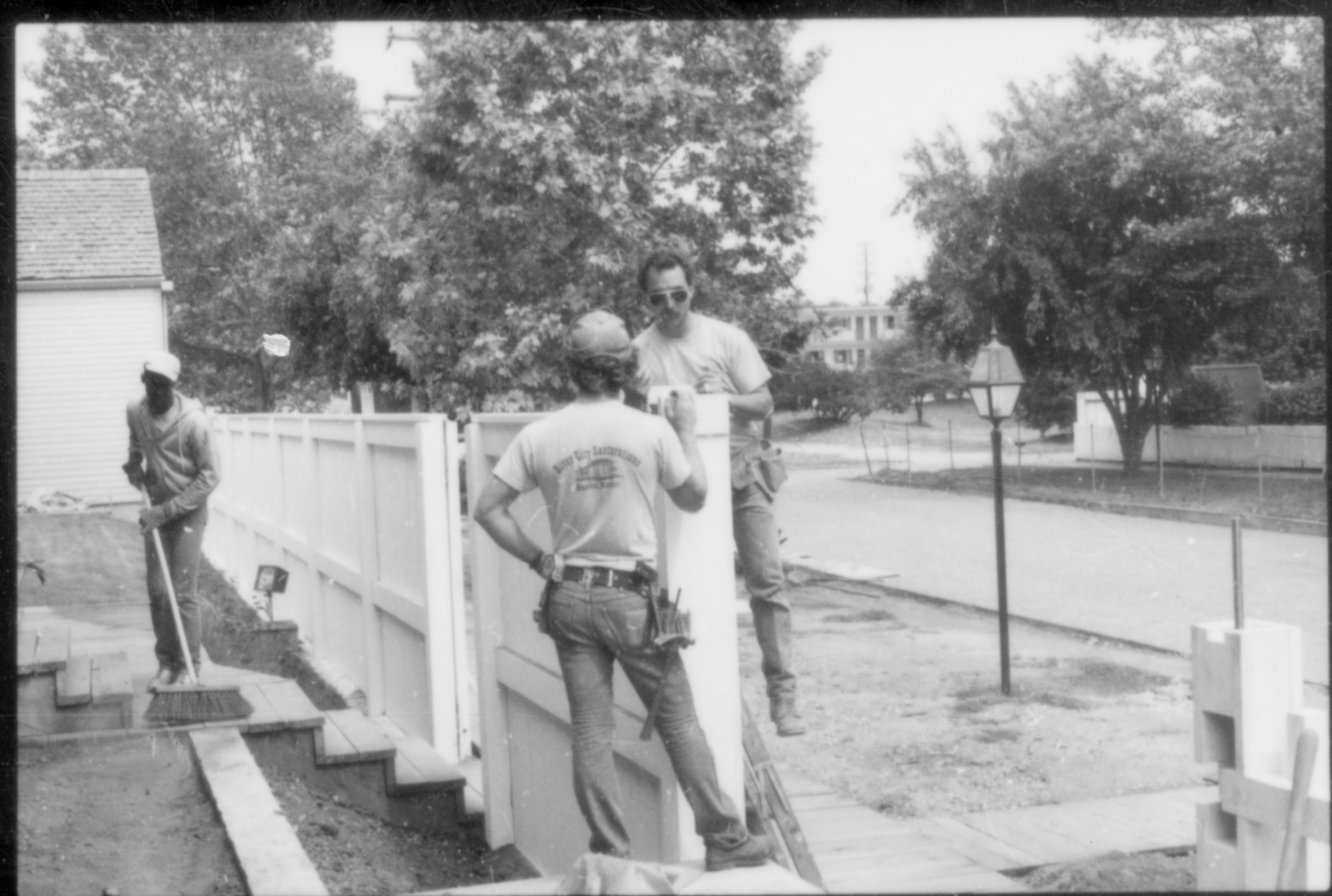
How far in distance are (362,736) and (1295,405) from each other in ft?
14.6

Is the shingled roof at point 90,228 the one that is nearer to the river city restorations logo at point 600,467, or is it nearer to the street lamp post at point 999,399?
the river city restorations logo at point 600,467

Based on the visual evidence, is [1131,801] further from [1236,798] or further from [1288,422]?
[1236,798]

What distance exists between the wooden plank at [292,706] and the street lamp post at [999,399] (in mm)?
4425

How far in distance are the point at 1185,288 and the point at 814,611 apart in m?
5.32

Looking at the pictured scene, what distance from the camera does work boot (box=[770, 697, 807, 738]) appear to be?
3.99 m

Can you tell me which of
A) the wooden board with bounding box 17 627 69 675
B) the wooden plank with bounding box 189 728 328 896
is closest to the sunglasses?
the wooden plank with bounding box 189 728 328 896

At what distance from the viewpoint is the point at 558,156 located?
812cm

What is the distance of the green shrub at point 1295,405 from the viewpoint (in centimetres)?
575

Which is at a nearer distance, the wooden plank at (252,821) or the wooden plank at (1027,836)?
the wooden plank at (252,821)

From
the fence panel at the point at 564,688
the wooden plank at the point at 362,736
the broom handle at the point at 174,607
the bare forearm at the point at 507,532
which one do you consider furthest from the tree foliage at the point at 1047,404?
the bare forearm at the point at 507,532

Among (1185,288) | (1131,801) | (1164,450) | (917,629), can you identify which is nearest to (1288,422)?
(1185,288)

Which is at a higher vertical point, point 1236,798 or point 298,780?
point 1236,798

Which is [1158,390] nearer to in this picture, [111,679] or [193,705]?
[193,705]

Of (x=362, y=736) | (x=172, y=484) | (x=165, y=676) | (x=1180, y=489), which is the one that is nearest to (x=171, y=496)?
(x=172, y=484)
